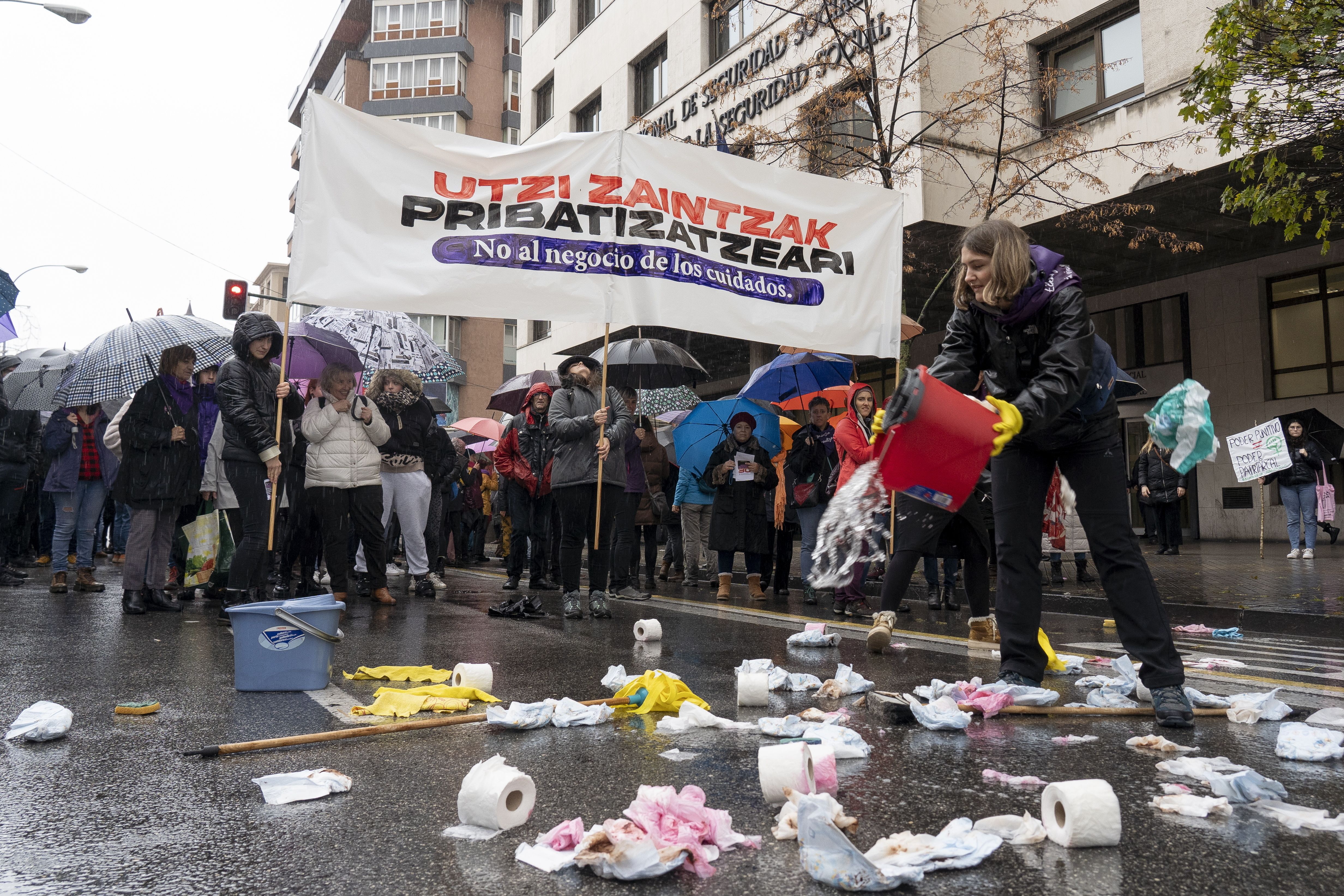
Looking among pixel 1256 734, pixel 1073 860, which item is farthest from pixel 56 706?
pixel 1256 734

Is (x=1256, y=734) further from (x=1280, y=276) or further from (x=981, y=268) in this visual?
(x=1280, y=276)

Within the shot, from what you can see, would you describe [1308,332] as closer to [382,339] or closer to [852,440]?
[852,440]

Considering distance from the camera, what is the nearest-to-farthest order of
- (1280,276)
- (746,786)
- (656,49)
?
(746,786) → (1280,276) → (656,49)

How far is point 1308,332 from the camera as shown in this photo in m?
17.6

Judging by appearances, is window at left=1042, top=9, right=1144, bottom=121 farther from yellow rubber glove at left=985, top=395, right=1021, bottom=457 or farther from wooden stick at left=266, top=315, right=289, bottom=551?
yellow rubber glove at left=985, top=395, right=1021, bottom=457

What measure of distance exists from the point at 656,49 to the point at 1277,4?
61.8 feet

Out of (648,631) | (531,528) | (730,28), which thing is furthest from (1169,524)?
(730,28)

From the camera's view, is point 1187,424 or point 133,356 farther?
point 133,356

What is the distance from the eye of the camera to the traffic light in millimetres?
15586

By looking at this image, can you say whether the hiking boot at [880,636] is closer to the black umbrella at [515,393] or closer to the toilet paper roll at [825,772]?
the toilet paper roll at [825,772]

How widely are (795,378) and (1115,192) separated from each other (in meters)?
6.46

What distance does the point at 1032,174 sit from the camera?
1335 cm

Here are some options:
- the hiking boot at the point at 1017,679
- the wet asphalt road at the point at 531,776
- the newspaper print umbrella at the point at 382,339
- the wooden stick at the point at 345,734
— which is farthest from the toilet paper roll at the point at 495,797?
the newspaper print umbrella at the point at 382,339

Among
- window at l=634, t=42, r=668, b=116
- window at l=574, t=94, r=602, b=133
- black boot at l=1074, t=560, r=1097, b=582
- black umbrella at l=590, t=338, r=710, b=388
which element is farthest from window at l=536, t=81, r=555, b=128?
black boot at l=1074, t=560, r=1097, b=582
